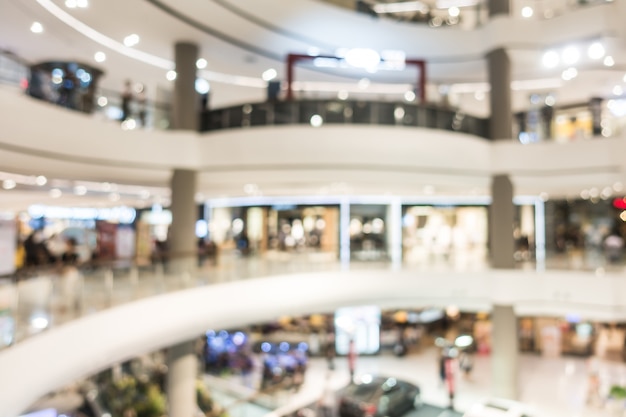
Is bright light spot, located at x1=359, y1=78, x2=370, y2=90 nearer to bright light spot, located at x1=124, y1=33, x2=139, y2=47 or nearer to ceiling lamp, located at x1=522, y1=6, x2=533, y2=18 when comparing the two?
ceiling lamp, located at x1=522, y1=6, x2=533, y2=18

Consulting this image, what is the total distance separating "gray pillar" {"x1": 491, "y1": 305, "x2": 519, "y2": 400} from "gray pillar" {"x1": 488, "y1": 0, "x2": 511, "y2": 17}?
7.79m

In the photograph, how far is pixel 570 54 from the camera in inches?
509

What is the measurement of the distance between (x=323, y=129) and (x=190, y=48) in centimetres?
370

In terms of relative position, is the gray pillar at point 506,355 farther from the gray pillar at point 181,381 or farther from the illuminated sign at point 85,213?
the illuminated sign at point 85,213

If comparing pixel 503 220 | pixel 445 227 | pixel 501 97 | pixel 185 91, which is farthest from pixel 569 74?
pixel 185 91

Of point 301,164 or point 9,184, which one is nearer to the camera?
point 301,164

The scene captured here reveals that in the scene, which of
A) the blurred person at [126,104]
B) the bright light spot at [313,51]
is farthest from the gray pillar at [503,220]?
the blurred person at [126,104]

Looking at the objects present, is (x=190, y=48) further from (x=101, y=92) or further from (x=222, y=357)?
(x=222, y=357)

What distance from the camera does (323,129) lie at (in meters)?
11.2

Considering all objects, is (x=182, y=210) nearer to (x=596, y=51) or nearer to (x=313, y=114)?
(x=313, y=114)

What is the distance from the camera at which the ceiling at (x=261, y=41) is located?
1037cm

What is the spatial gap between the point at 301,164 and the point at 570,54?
777 cm

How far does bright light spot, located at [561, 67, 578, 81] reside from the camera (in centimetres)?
1404

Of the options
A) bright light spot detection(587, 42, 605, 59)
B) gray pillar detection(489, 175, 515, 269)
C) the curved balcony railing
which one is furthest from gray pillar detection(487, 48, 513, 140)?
the curved balcony railing
